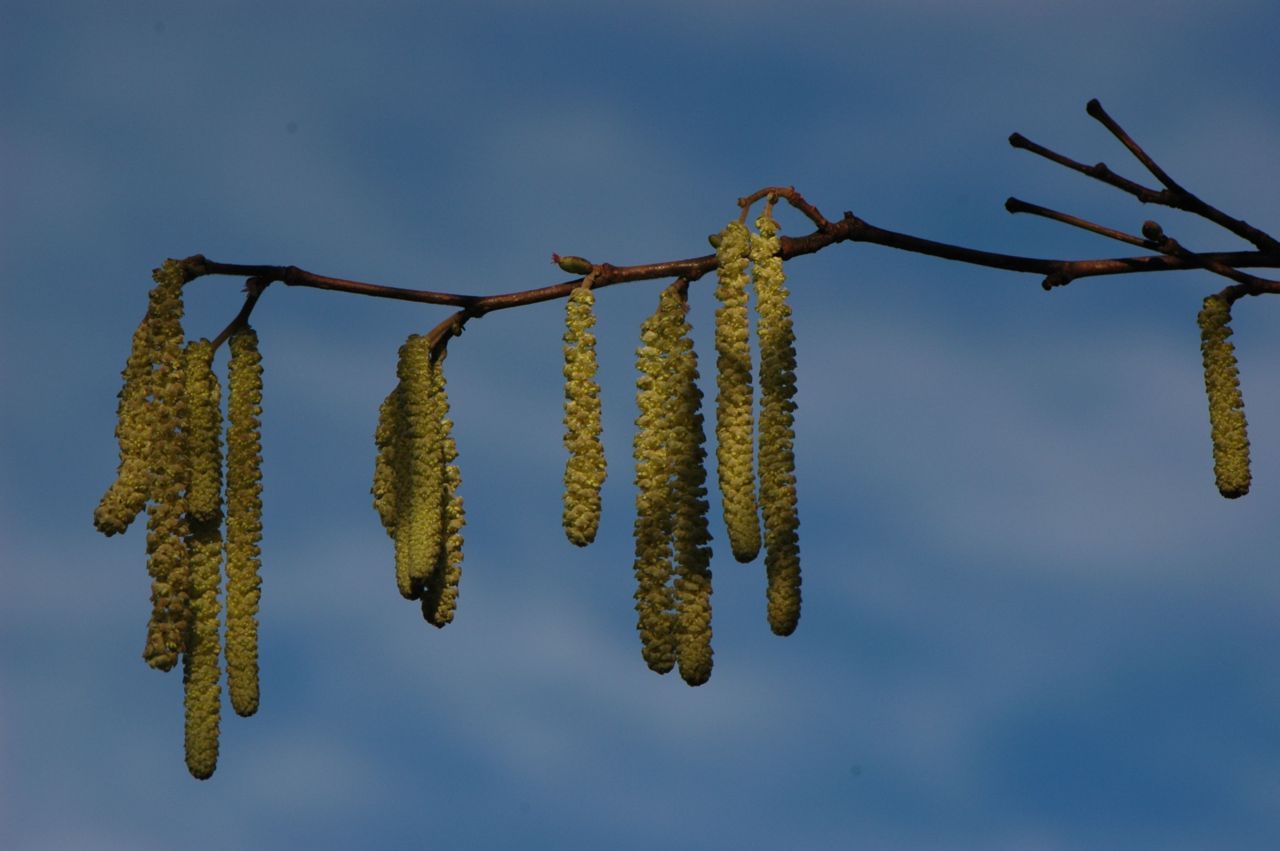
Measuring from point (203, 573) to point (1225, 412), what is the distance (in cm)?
271

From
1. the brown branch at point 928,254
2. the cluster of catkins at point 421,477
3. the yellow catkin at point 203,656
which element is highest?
the brown branch at point 928,254

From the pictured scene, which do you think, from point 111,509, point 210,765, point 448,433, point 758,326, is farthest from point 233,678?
point 758,326

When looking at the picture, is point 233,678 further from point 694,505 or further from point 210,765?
point 694,505

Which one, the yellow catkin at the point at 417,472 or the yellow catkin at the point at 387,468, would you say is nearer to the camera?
the yellow catkin at the point at 417,472

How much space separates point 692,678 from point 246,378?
1.36m

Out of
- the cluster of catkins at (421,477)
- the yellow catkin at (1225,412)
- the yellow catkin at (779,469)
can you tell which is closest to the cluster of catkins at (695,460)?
the yellow catkin at (779,469)

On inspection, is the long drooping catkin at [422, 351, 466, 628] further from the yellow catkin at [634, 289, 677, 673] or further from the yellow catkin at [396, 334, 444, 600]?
the yellow catkin at [634, 289, 677, 673]

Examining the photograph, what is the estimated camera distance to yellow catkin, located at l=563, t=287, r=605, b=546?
13.5 feet

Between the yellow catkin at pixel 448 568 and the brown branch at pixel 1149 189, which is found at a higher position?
the brown branch at pixel 1149 189

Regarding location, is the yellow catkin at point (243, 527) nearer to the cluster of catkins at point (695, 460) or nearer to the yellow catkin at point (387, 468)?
the yellow catkin at point (387, 468)

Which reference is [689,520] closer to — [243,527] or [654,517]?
[654,517]

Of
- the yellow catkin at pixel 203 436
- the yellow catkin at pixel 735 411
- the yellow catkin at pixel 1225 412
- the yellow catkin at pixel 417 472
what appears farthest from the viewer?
the yellow catkin at pixel 1225 412

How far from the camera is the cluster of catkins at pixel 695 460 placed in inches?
158

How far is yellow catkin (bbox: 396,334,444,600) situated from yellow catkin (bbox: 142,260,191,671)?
1.73 ft
